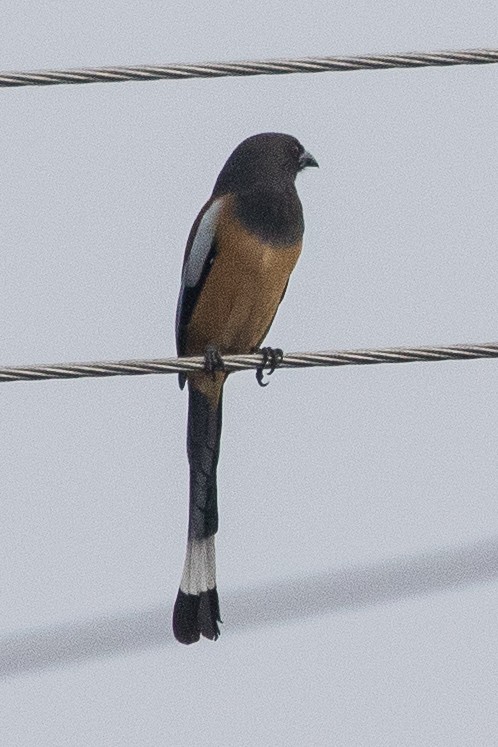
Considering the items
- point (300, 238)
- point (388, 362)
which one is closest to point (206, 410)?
point (300, 238)

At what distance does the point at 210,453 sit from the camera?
784 centimetres

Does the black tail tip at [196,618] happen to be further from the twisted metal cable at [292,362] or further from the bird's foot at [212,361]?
the twisted metal cable at [292,362]

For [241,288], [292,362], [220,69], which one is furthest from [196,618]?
[220,69]

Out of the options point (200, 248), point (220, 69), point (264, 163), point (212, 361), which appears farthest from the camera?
point (264, 163)

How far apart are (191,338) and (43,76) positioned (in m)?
2.02

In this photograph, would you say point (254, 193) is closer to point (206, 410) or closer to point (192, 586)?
point (206, 410)

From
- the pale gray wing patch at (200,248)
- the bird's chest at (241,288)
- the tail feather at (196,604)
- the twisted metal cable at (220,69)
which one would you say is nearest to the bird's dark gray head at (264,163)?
the pale gray wing patch at (200,248)

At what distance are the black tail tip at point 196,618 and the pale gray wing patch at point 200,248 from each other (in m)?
1.25

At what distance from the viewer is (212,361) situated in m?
6.75

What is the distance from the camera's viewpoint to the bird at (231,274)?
296 inches

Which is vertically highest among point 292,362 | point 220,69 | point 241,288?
point 220,69

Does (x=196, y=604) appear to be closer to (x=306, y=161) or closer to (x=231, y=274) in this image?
(x=231, y=274)

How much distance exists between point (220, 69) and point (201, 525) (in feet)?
8.35

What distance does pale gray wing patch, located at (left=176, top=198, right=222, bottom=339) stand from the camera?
25.0ft
